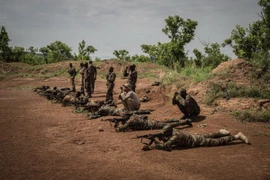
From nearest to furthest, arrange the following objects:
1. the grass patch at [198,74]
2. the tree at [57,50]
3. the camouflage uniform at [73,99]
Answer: the camouflage uniform at [73,99]
the grass patch at [198,74]
the tree at [57,50]

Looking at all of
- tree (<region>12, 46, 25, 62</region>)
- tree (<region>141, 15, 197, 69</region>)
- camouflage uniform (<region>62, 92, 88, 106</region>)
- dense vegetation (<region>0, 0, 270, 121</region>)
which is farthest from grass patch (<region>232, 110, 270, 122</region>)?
tree (<region>12, 46, 25, 62</region>)

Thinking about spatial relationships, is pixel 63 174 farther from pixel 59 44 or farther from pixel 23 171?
pixel 59 44

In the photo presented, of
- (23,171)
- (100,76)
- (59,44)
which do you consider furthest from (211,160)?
(59,44)

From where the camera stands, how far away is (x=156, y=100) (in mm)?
11617

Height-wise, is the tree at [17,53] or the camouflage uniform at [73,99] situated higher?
the tree at [17,53]

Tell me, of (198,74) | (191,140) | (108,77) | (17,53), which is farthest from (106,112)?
(17,53)

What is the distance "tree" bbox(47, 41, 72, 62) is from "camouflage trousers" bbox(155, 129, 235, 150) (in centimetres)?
4599

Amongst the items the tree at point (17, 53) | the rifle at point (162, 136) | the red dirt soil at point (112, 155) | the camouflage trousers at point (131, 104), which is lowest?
the red dirt soil at point (112, 155)

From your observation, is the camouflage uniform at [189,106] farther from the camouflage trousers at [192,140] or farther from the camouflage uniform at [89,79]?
the camouflage uniform at [89,79]

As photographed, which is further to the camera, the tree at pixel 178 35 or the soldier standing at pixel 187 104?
the tree at pixel 178 35

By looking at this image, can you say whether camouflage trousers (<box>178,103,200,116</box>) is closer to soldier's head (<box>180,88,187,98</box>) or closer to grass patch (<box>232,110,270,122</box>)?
soldier's head (<box>180,88,187,98</box>)

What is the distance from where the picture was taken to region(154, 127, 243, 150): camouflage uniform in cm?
461

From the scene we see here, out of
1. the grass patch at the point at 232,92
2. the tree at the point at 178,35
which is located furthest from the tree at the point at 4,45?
the grass patch at the point at 232,92

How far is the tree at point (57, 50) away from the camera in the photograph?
46459mm
